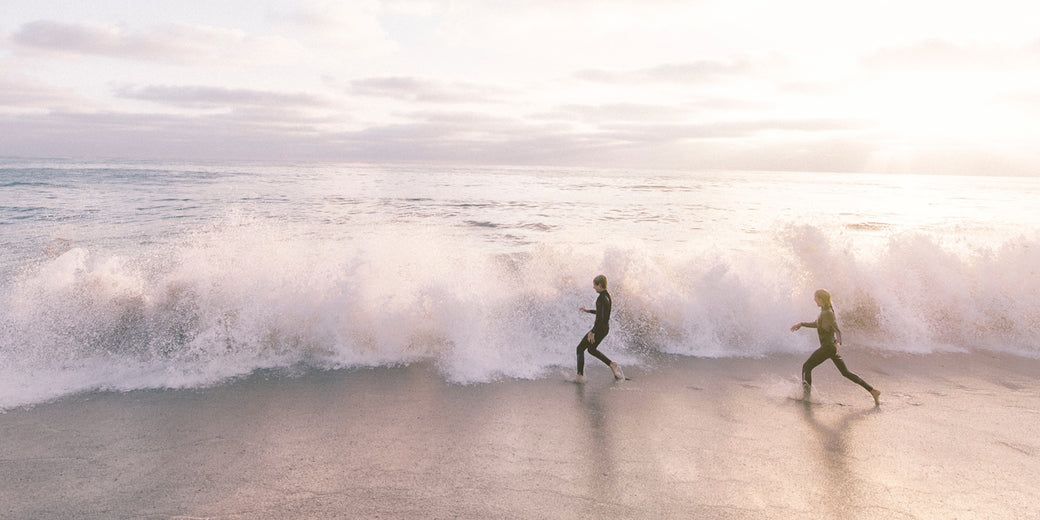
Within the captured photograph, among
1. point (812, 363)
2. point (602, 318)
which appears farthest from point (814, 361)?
point (602, 318)

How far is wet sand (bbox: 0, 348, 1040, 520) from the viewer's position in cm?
474

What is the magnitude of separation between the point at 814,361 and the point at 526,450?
464 centimetres

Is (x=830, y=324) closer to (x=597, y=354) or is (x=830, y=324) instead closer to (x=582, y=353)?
(x=597, y=354)

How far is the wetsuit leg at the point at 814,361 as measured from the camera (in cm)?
744

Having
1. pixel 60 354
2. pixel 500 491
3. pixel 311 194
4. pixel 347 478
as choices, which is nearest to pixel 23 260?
pixel 60 354

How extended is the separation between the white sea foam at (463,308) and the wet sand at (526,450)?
976 mm

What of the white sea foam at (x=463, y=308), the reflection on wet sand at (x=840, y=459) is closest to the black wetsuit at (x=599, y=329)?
the white sea foam at (x=463, y=308)

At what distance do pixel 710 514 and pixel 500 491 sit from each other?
6.15ft

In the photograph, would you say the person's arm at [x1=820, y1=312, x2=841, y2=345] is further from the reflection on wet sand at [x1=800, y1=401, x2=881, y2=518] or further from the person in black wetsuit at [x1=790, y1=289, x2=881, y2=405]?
the reflection on wet sand at [x1=800, y1=401, x2=881, y2=518]

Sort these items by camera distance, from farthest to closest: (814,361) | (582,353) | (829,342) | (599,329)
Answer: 1. (582,353)
2. (599,329)
3. (814,361)
4. (829,342)

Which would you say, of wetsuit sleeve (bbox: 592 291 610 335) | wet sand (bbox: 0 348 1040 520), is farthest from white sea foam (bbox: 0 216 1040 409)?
wetsuit sleeve (bbox: 592 291 610 335)

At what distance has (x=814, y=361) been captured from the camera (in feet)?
25.0

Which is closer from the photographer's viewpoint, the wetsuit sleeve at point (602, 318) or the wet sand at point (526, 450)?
the wet sand at point (526, 450)

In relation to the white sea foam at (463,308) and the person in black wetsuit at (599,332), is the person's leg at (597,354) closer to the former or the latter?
the person in black wetsuit at (599,332)
